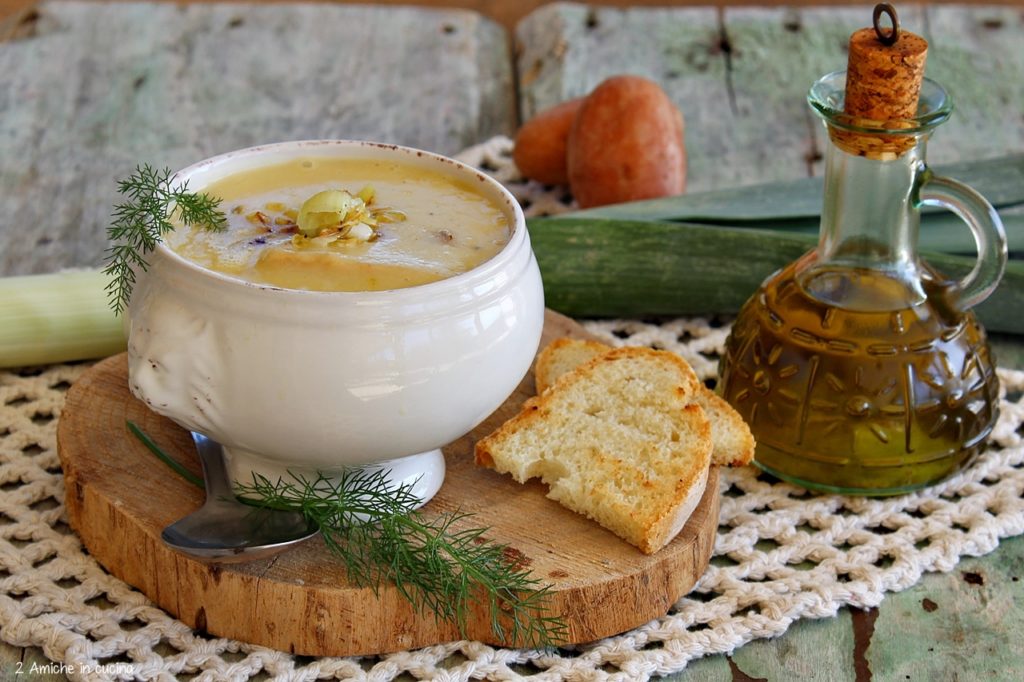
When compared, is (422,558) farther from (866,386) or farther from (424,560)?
(866,386)

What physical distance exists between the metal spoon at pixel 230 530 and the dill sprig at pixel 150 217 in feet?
0.85

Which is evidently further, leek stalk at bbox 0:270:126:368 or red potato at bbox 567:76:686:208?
red potato at bbox 567:76:686:208

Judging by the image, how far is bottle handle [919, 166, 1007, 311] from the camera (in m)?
1.60

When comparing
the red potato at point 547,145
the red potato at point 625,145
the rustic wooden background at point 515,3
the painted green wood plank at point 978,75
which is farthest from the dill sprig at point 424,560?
the rustic wooden background at point 515,3

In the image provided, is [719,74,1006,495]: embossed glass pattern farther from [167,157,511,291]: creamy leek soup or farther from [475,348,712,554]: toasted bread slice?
[167,157,511,291]: creamy leek soup

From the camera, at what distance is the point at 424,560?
139 centimetres

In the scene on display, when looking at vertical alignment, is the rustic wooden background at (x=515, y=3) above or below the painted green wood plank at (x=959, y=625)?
above

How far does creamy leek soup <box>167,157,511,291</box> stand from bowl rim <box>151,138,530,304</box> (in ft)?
0.05

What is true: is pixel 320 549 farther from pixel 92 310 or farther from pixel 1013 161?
pixel 1013 161

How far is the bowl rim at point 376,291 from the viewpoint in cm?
130

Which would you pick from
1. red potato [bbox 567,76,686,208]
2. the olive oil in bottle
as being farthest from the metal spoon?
red potato [bbox 567,76,686,208]

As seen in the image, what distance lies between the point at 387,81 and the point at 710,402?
156 cm

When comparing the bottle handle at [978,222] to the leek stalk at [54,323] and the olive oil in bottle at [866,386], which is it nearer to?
the olive oil in bottle at [866,386]

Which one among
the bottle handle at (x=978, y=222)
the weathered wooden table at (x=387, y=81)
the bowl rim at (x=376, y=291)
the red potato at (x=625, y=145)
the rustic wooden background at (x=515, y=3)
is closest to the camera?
the bowl rim at (x=376, y=291)
